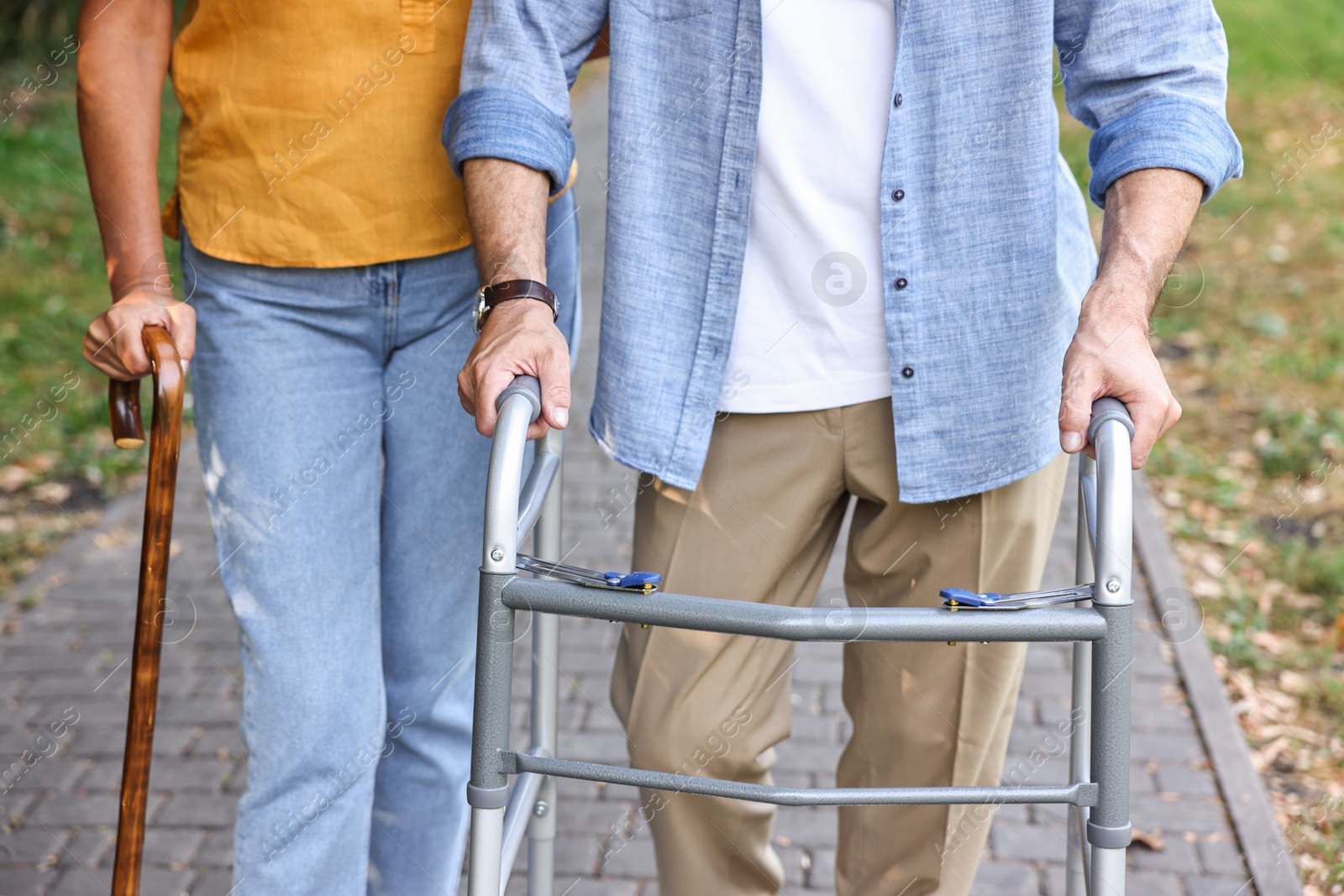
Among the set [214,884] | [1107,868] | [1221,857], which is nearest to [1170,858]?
[1221,857]

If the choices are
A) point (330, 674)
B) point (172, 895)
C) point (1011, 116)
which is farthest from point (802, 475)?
point (172, 895)

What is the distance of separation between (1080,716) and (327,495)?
1251 millimetres

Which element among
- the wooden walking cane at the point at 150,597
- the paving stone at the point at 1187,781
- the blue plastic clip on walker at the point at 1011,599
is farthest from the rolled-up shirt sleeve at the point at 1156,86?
the paving stone at the point at 1187,781

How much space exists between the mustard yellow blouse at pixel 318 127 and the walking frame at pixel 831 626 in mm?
589

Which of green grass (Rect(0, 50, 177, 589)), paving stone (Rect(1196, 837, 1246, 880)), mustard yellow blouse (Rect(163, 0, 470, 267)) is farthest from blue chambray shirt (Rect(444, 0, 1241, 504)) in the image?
green grass (Rect(0, 50, 177, 589))

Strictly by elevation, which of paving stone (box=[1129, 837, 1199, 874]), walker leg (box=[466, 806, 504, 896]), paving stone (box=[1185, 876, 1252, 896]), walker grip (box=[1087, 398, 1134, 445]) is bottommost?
paving stone (box=[1185, 876, 1252, 896])

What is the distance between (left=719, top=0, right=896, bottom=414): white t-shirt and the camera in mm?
1954

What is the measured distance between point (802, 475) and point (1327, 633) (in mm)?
2927

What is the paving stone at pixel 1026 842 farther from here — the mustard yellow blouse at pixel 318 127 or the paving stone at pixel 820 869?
the mustard yellow blouse at pixel 318 127

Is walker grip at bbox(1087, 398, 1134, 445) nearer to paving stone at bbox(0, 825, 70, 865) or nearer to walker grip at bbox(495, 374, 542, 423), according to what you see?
walker grip at bbox(495, 374, 542, 423)

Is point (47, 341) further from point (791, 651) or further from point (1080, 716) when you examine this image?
point (1080, 716)

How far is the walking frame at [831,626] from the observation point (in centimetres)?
147

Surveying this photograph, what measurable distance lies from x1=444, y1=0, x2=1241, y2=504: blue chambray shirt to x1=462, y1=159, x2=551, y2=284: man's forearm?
1.2 inches

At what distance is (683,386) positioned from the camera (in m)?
2.07
